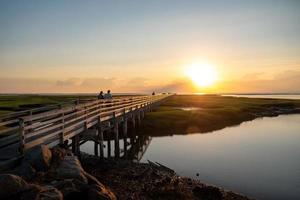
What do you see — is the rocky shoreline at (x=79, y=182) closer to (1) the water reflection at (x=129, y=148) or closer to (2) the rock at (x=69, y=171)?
(2) the rock at (x=69, y=171)

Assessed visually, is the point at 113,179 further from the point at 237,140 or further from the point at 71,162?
the point at 237,140

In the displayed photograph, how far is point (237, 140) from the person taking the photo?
37.0 m

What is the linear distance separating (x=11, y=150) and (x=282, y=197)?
41.9 ft

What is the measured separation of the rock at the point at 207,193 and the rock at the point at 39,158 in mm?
6174

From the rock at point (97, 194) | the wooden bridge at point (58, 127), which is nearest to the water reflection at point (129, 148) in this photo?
the wooden bridge at point (58, 127)

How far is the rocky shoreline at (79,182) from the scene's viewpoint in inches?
366

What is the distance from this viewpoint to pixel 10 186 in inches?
362

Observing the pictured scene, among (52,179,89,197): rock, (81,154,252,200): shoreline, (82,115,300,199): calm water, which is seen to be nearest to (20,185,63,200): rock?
(52,179,89,197): rock

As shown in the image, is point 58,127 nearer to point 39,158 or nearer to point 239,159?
point 39,158

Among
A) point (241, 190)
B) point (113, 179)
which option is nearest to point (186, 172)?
point (241, 190)

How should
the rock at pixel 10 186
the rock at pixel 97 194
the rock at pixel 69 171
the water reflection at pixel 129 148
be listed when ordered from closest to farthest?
the rock at pixel 10 186 → the rock at pixel 97 194 → the rock at pixel 69 171 → the water reflection at pixel 129 148

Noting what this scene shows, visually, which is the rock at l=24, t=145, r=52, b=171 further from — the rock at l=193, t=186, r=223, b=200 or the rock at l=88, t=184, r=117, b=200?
the rock at l=193, t=186, r=223, b=200

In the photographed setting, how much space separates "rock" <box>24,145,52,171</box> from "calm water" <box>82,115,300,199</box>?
1041 centimetres

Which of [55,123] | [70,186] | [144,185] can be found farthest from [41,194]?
[55,123]
